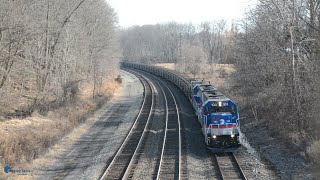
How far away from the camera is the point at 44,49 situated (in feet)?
105

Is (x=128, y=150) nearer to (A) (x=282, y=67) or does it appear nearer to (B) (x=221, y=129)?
(B) (x=221, y=129)

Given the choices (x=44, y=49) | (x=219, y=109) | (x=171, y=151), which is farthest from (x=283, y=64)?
(x=44, y=49)

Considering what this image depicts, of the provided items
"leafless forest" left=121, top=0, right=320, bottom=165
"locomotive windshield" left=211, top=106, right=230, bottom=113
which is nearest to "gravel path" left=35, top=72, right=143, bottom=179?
"locomotive windshield" left=211, top=106, right=230, bottom=113

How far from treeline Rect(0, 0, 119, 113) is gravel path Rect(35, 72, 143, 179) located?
5.47m

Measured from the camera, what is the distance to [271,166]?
51.9 feet

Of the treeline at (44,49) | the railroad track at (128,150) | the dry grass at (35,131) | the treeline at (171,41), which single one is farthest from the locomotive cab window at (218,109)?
the treeline at (171,41)

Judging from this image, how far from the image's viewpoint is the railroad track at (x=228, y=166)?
14.7 metres

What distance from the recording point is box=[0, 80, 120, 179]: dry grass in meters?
17.5

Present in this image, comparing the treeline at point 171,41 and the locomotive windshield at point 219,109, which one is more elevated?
the treeline at point 171,41

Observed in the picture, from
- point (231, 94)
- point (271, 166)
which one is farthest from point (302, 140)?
point (231, 94)

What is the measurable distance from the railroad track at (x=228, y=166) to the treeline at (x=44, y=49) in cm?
1512

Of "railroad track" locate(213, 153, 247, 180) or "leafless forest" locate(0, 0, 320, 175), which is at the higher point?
"leafless forest" locate(0, 0, 320, 175)

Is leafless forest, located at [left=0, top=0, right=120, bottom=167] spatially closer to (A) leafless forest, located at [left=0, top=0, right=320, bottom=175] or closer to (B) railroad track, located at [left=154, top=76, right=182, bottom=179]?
(A) leafless forest, located at [left=0, top=0, right=320, bottom=175]

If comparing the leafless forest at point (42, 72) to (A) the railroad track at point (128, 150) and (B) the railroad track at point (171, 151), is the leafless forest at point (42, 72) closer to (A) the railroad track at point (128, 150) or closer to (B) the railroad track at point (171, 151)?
(A) the railroad track at point (128, 150)
